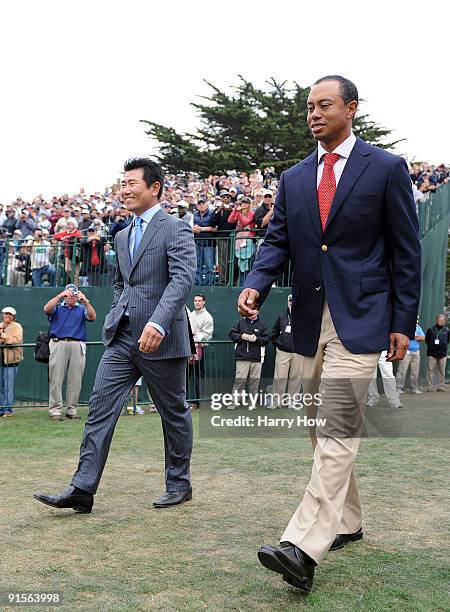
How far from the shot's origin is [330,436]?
13.4ft

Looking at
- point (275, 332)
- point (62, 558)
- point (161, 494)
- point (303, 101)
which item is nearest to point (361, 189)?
point (62, 558)

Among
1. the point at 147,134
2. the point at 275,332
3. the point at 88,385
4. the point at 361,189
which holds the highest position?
the point at 147,134

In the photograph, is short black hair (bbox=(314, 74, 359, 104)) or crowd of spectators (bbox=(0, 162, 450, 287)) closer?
short black hair (bbox=(314, 74, 359, 104))

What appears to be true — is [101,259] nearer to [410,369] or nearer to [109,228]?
[109,228]

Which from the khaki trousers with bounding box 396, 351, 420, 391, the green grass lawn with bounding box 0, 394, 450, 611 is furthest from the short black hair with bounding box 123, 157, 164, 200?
the khaki trousers with bounding box 396, 351, 420, 391

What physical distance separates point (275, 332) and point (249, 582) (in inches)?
433

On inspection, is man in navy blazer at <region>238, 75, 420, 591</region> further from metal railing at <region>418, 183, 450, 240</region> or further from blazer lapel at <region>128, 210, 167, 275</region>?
metal railing at <region>418, 183, 450, 240</region>

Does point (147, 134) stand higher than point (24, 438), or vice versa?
point (147, 134)

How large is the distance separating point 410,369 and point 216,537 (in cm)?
1475

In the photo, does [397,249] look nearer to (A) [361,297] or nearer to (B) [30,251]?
(A) [361,297]

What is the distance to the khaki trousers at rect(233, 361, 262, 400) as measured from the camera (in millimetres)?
14406

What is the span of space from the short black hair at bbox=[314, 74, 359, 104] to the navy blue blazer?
24 centimetres

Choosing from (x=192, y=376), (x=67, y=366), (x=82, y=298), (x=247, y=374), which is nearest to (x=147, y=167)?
(x=82, y=298)

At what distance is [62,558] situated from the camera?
4.48 meters
